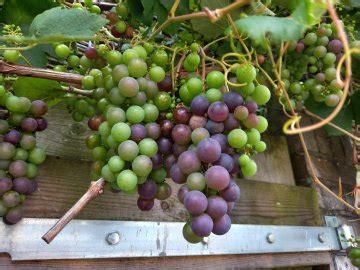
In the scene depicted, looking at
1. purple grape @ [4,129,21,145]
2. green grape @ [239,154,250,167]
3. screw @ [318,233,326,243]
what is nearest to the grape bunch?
purple grape @ [4,129,21,145]

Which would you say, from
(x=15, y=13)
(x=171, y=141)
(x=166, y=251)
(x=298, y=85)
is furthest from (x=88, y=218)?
(x=298, y=85)

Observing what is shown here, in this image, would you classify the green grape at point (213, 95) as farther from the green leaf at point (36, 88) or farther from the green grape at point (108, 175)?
the green leaf at point (36, 88)

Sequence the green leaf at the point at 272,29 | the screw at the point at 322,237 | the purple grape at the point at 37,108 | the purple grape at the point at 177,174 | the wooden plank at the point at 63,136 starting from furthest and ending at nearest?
the screw at the point at 322,237 → the wooden plank at the point at 63,136 → the purple grape at the point at 37,108 → the purple grape at the point at 177,174 → the green leaf at the point at 272,29

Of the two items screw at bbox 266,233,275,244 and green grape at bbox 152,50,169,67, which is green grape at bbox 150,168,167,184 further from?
screw at bbox 266,233,275,244

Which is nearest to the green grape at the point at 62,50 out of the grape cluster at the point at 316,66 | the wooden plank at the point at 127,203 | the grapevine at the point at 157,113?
the grapevine at the point at 157,113

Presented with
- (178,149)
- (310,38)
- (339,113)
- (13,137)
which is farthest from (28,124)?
(339,113)

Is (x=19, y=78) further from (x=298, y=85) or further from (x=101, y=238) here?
(x=298, y=85)

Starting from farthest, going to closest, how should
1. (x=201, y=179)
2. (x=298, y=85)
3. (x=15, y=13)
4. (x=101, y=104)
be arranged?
(x=298, y=85)
(x=15, y=13)
(x=101, y=104)
(x=201, y=179)
